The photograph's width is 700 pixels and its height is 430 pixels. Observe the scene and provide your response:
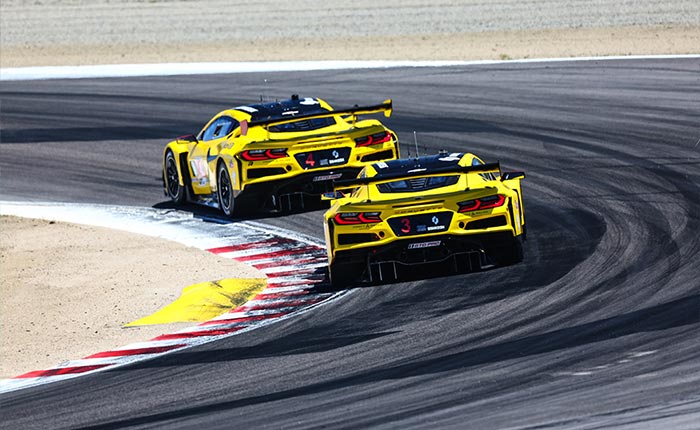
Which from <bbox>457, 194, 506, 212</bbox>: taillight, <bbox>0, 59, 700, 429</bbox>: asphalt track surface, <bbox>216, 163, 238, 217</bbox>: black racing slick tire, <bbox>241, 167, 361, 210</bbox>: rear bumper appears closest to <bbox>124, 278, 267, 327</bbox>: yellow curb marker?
<bbox>0, 59, 700, 429</bbox>: asphalt track surface

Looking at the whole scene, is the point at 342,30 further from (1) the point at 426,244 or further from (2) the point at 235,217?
(1) the point at 426,244

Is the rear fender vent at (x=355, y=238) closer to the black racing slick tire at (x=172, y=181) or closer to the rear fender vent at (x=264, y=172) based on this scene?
the rear fender vent at (x=264, y=172)

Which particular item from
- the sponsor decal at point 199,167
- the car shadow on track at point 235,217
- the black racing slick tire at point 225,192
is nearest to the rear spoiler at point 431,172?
the car shadow on track at point 235,217

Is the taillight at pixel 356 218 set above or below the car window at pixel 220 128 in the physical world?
below

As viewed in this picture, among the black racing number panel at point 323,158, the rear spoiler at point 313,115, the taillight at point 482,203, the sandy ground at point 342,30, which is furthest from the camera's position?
the sandy ground at point 342,30

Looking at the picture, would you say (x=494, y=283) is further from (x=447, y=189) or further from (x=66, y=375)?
(x=66, y=375)

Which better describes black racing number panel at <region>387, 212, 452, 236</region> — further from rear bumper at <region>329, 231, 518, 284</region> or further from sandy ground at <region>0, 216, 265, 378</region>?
sandy ground at <region>0, 216, 265, 378</region>

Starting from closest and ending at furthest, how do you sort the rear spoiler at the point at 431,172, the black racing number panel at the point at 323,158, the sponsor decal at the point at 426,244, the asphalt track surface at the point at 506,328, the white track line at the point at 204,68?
1. the asphalt track surface at the point at 506,328
2. the sponsor decal at the point at 426,244
3. the rear spoiler at the point at 431,172
4. the black racing number panel at the point at 323,158
5. the white track line at the point at 204,68

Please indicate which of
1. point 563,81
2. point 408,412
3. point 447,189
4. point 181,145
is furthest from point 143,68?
point 408,412

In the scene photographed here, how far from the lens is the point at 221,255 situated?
15.7 meters

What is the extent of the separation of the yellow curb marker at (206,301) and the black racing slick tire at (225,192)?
3.68 metres

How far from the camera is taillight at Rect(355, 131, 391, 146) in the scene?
17188 millimetres

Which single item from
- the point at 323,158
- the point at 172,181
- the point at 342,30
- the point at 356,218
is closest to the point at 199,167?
the point at 172,181

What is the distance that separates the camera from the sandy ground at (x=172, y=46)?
13.0 meters
